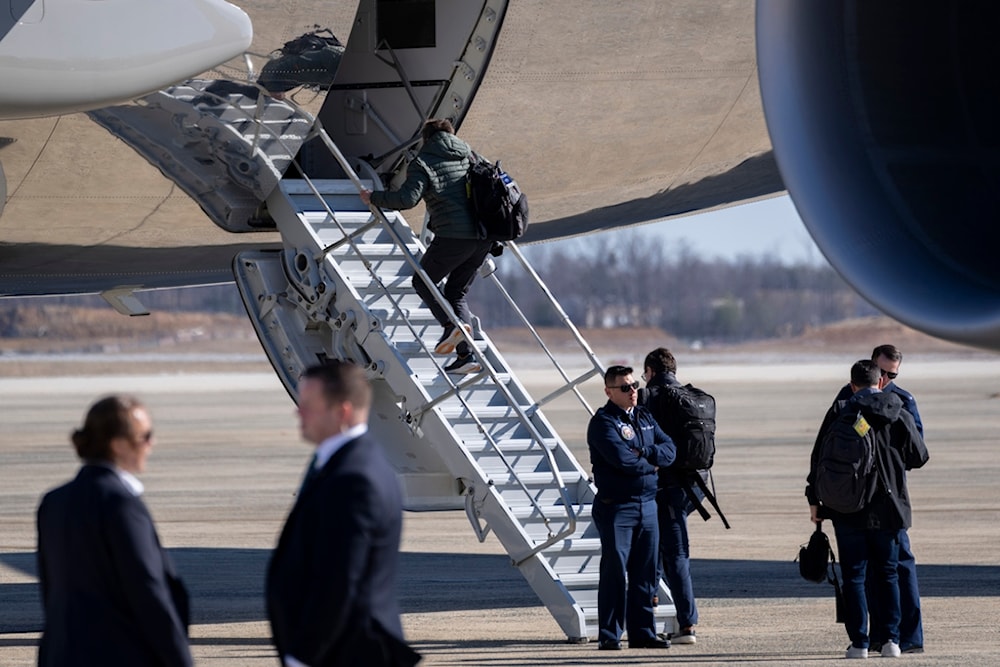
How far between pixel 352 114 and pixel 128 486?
6.44m

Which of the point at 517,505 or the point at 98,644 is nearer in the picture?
the point at 98,644

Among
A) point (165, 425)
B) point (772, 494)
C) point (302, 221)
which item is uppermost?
point (302, 221)

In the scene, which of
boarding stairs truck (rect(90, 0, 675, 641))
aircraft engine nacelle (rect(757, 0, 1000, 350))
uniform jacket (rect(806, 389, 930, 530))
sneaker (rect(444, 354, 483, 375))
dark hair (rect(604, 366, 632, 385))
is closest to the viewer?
aircraft engine nacelle (rect(757, 0, 1000, 350))

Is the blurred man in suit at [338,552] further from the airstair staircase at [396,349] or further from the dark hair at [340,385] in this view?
the airstair staircase at [396,349]

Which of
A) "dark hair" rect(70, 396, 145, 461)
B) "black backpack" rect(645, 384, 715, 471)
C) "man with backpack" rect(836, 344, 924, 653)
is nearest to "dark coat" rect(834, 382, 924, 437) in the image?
"man with backpack" rect(836, 344, 924, 653)

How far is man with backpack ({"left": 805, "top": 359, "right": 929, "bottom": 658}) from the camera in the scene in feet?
29.7

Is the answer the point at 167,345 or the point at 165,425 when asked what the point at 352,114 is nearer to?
the point at 165,425

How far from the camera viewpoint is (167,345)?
364 ft

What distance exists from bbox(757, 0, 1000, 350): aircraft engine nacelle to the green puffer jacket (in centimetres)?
374

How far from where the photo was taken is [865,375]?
926 cm

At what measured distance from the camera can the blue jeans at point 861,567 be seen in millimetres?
9180

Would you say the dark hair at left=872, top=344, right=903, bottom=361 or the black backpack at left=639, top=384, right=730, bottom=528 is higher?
the dark hair at left=872, top=344, right=903, bottom=361

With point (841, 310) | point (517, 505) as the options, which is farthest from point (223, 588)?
point (841, 310)

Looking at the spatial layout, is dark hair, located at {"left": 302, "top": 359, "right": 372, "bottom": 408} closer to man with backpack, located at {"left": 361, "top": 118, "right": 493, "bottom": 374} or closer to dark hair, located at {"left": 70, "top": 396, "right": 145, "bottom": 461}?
dark hair, located at {"left": 70, "top": 396, "right": 145, "bottom": 461}
